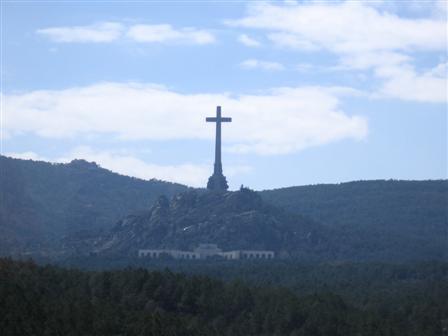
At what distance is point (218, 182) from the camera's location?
177500 mm

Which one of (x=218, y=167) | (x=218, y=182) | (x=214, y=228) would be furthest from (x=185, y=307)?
(x=218, y=182)

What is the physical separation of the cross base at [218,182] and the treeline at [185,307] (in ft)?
213

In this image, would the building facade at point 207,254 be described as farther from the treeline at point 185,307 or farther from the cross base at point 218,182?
the treeline at point 185,307

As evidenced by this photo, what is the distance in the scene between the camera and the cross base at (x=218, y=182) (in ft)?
581

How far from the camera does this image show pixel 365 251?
170 meters

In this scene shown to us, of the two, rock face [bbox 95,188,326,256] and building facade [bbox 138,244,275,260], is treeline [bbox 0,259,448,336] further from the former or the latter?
rock face [bbox 95,188,326,256]

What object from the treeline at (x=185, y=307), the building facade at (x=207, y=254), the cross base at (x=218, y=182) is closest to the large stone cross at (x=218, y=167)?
the cross base at (x=218, y=182)

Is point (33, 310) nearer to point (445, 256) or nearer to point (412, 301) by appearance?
point (412, 301)

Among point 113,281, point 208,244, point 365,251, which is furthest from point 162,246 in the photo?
point 113,281

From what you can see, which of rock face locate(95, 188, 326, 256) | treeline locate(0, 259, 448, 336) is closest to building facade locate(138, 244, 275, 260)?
rock face locate(95, 188, 326, 256)

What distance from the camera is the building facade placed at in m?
162

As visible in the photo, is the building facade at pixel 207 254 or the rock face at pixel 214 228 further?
the rock face at pixel 214 228

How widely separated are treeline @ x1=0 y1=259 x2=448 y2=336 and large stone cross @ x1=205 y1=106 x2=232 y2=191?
57120 mm

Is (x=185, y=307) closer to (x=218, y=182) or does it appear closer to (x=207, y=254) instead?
(x=207, y=254)
